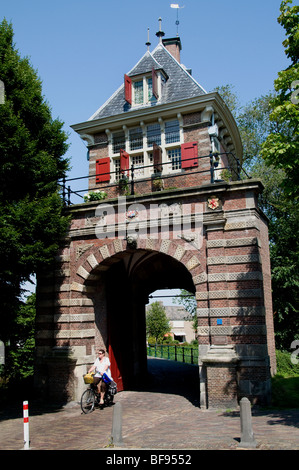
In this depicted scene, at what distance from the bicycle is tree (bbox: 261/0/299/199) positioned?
24.0 feet

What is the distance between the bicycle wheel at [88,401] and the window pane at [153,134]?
10.0 meters

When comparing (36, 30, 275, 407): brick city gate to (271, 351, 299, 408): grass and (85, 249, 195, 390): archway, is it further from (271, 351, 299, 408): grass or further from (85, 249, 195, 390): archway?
(271, 351, 299, 408): grass

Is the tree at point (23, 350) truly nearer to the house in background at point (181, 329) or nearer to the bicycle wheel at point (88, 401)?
the bicycle wheel at point (88, 401)

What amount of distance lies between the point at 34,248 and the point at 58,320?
3.26 meters

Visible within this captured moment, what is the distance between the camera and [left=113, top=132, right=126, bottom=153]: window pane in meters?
17.7

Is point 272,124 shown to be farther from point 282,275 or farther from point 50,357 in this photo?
point 50,357

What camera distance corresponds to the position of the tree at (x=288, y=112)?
946 centimetres

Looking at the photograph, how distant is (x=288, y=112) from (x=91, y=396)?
9091 millimetres

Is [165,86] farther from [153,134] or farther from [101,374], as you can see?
[101,374]

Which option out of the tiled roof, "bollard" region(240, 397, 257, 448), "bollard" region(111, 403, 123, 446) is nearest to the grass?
"bollard" region(240, 397, 257, 448)

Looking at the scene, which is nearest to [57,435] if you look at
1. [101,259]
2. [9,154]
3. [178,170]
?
[101,259]

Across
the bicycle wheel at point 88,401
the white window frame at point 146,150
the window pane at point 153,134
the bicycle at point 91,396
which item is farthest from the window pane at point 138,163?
the bicycle wheel at point 88,401

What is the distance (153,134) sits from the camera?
1712cm

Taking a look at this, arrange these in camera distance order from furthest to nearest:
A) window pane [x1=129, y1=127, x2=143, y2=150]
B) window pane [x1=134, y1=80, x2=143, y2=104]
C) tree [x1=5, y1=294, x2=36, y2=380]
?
tree [x1=5, y1=294, x2=36, y2=380] → window pane [x1=134, y1=80, x2=143, y2=104] → window pane [x1=129, y1=127, x2=143, y2=150]
